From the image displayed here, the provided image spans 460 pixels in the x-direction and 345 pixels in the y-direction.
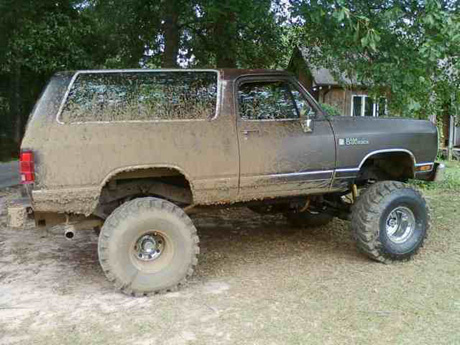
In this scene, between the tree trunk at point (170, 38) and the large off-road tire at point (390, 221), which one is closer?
the large off-road tire at point (390, 221)

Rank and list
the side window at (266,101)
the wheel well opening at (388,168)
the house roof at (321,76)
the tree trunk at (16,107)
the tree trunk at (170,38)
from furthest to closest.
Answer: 1. the tree trunk at (16,107)
2. the tree trunk at (170,38)
3. the house roof at (321,76)
4. the wheel well opening at (388,168)
5. the side window at (266,101)

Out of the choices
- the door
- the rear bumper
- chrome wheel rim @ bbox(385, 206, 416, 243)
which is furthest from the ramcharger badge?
the rear bumper

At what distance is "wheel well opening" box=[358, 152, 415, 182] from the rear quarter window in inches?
84.1

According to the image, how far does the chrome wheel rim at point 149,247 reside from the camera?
480 cm

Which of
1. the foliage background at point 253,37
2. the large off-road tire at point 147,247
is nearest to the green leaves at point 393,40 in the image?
the foliage background at point 253,37

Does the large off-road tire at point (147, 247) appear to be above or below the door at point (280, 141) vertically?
below

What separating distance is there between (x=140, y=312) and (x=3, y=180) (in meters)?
8.99

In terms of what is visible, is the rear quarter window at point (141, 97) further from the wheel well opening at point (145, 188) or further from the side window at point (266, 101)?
the wheel well opening at point (145, 188)

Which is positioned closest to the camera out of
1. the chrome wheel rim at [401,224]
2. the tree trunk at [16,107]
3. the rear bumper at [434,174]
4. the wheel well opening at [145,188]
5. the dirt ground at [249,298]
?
the dirt ground at [249,298]

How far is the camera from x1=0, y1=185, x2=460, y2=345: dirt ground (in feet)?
12.7

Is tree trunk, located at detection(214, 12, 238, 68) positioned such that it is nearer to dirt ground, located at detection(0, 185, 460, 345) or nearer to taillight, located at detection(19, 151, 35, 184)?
dirt ground, located at detection(0, 185, 460, 345)

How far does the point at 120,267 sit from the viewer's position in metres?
4.61

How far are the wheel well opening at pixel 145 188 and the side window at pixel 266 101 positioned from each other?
0.99 metres

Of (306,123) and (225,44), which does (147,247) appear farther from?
(225,44)
